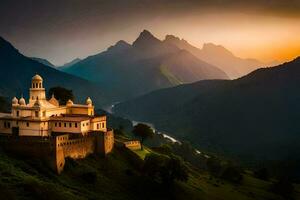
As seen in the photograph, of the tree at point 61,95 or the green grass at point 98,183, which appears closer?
the green grass at point 98,183

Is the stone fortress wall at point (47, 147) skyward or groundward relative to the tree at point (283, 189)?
skyward

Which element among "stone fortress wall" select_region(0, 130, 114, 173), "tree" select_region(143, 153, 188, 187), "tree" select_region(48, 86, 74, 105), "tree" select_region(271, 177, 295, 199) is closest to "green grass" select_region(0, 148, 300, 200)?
"stone fortress wall" select_region(0, 130, 114, 173)

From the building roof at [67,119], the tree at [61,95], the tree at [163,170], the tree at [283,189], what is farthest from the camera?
the tree at [61,95]

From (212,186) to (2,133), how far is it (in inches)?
1804

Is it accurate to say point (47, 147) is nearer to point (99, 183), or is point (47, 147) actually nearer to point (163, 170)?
point (99, 183)

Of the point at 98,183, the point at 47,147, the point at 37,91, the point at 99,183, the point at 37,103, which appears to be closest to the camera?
the point at 47,147

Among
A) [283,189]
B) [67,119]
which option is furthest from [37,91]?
[283,189]

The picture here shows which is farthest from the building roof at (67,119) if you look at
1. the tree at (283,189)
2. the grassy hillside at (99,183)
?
the tree at (283,189)

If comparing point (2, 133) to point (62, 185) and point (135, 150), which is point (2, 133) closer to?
point (62, 185)

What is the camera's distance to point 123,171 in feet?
287

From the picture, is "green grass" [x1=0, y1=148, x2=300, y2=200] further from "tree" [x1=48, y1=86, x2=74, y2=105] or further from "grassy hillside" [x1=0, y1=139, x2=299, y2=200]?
"tree" [x1=48, y1=86, x2=74, y2=105]

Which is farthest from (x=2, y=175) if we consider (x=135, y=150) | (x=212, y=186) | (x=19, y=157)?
(x=212, y=186)

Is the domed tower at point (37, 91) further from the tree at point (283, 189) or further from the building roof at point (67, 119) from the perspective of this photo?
the tree at point (283, 189)

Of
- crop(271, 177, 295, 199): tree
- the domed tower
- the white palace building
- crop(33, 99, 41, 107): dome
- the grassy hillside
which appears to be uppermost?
the domed tower
